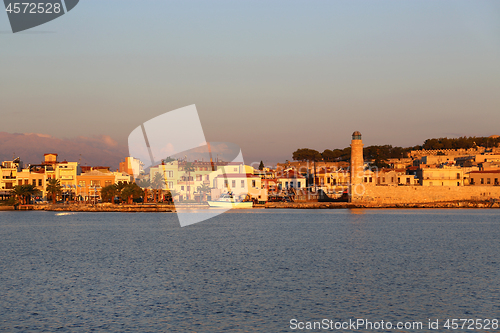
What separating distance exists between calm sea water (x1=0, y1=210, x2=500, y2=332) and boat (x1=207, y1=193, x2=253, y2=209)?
35.7 m

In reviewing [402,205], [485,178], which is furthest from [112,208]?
[485,178]

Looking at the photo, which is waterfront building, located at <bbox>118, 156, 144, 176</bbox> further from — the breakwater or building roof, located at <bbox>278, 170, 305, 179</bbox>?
building roof, located at <bbox>278, 170, 305, 179</bbox>

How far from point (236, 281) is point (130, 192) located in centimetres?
5560

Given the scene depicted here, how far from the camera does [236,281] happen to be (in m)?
19.7

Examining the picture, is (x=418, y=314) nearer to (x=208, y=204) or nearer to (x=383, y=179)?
(x=208, y=204)

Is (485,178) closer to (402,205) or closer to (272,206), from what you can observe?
(402,205)

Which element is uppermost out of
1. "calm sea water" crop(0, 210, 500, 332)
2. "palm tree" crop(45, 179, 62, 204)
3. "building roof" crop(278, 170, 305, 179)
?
"building roof" crop(278, 170, 305, 179)

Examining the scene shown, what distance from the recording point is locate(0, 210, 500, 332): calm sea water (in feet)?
48.0

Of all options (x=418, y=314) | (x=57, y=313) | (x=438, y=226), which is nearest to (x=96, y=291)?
(x=57, y=313)

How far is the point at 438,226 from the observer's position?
154 ft

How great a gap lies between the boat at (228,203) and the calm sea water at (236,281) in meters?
35.7

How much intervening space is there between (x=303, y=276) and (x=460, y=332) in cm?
822

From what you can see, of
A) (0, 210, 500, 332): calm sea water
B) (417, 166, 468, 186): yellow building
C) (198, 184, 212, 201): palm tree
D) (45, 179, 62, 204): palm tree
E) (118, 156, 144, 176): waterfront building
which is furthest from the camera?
(118, 156, 144, 176): waterfront building

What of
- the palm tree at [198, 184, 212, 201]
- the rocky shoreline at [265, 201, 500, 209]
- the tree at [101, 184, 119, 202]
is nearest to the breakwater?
the tree at [101, 184, 119, 202]
